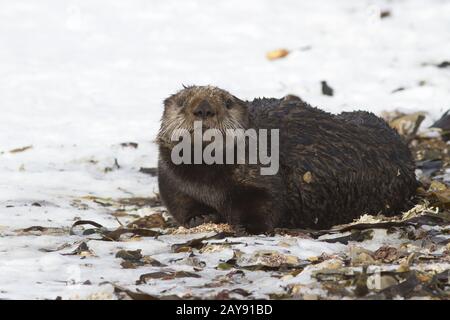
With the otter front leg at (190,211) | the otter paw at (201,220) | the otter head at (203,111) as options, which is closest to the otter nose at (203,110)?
the otter head at (203,111)

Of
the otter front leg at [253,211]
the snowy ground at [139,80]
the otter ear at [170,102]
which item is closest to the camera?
the snowy ground at [139,80]

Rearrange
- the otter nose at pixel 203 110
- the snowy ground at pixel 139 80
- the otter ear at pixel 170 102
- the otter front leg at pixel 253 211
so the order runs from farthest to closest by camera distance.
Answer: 1. the otter ear at pixel 170 102
2. the otter front leg at pixel 253 211
3. the otter nose at pixel 203 110
4. the snowy ground at pixel 139 80

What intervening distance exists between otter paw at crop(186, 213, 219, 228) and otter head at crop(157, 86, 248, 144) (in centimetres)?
62

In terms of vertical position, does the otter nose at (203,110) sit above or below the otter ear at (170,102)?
below

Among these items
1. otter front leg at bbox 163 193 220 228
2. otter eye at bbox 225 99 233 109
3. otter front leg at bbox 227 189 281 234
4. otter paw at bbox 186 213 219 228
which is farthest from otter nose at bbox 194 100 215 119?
otter paw at bbox 186 213 219 228

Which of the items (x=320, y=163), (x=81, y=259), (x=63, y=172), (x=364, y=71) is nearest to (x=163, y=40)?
(x=364, y=71)

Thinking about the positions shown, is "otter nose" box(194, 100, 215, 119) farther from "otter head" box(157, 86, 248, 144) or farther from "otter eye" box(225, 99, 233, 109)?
"otter eye" box(225, 99, 233, 109)

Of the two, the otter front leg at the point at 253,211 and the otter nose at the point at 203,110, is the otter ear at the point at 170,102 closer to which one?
the otter nose at the point at 203,110

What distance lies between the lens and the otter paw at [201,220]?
6.40 meters

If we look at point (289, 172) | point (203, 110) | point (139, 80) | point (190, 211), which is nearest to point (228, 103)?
point (203, 110)

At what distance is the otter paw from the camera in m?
6.40

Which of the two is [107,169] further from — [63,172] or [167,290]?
[167,290]

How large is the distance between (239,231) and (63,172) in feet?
9.64

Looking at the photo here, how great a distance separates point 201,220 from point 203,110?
0.95 m
